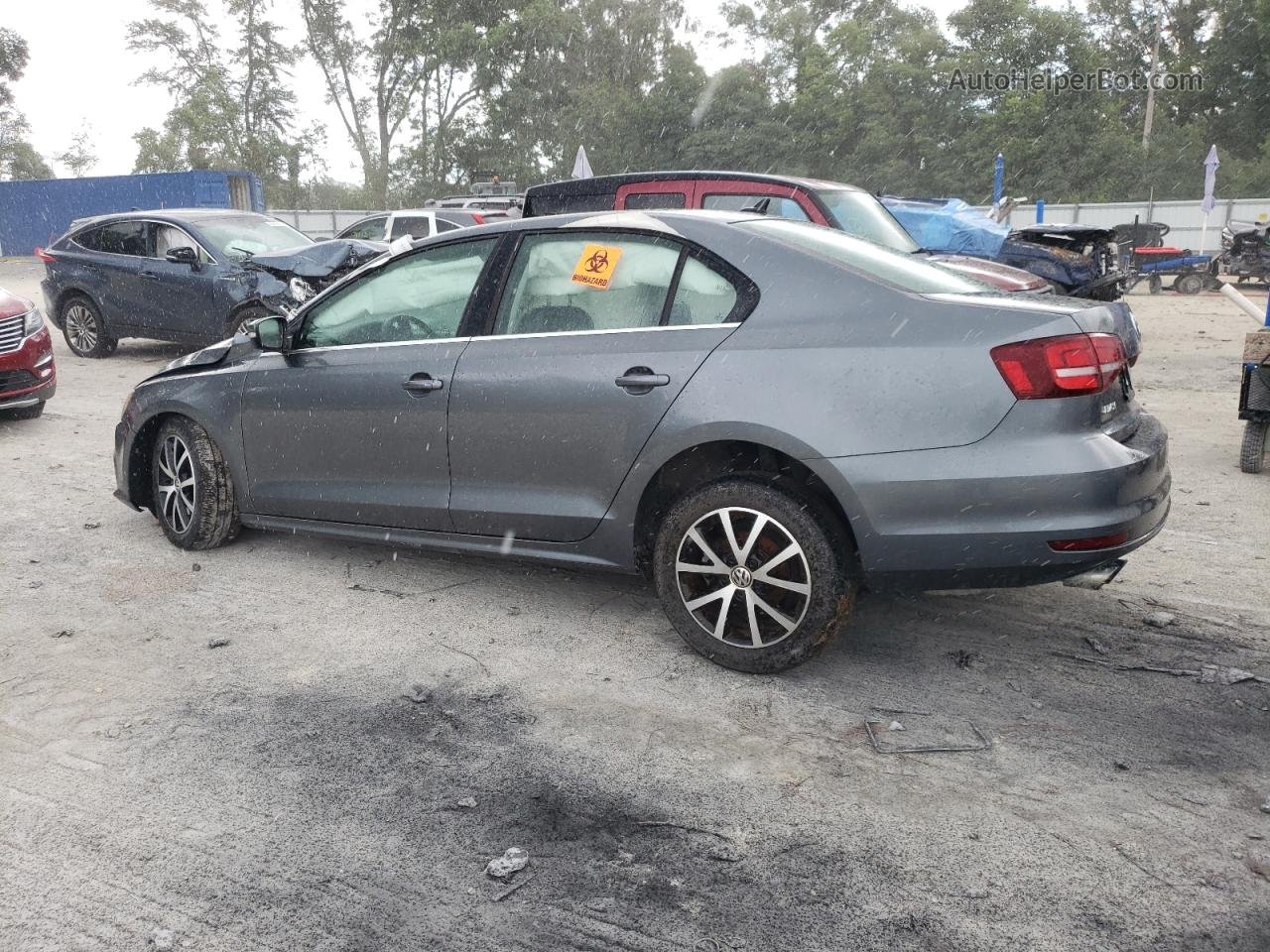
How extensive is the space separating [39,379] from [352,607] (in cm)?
564

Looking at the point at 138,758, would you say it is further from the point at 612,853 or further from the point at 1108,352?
the point at 1108,352

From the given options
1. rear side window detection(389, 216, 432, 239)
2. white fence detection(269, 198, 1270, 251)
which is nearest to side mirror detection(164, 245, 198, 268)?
rear side window detection(389, 216, 432, 239)

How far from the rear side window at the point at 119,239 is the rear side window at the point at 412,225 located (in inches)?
196

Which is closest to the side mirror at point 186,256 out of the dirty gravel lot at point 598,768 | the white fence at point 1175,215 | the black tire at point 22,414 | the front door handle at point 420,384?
the black tire at point 22,414

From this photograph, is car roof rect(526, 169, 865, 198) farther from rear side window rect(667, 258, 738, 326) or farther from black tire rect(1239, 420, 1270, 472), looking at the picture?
rear side window rect(667, 258, 738, 326)

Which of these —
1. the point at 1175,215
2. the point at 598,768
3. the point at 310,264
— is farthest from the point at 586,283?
the point at 1175,215

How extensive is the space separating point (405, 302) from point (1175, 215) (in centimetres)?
3038

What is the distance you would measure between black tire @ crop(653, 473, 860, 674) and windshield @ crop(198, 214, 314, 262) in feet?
28.4

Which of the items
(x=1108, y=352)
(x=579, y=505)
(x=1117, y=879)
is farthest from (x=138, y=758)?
(x=1108, y=352)

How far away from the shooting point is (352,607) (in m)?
4.60

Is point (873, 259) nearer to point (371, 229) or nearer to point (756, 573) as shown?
point (756, 573)

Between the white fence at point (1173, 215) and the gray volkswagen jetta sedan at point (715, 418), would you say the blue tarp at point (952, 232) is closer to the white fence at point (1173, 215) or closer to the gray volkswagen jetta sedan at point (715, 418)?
the gray volkswagen jetta sedan at point (715, 418)

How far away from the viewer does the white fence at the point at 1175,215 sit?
2806cm

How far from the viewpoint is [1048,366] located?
3.28 meters
